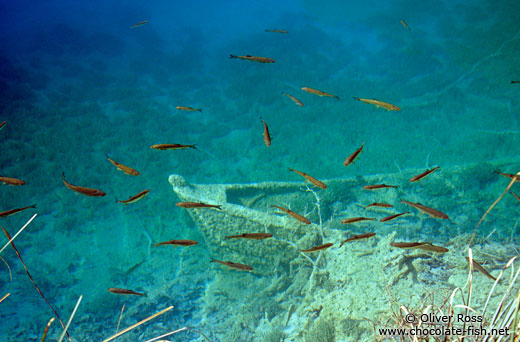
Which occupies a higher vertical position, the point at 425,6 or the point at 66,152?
the point at 425,6

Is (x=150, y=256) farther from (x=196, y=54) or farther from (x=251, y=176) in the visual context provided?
(x=196, y=54)

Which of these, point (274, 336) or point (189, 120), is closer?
point (274, 336)

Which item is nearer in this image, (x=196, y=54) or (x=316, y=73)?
(x=316, y=73)

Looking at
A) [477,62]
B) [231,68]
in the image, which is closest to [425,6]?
[477,62]

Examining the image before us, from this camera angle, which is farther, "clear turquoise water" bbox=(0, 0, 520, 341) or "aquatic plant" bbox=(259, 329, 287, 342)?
"clear turquoise water" bbox=(0, 0, 520, 341)

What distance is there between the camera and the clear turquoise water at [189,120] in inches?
297

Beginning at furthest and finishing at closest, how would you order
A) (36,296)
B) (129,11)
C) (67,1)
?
(67,1) → (129,11) → (36,296)

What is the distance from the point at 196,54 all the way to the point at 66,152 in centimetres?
1869

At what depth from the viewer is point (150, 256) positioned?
791 centimetres

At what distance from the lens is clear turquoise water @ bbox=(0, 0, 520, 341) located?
7.53 meters

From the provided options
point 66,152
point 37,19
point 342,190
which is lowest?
point 66,152

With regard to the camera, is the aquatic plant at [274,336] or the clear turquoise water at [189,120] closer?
the aquatic plant at [274,336]

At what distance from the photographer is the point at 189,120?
15641 mm

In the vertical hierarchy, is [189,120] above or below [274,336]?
below
